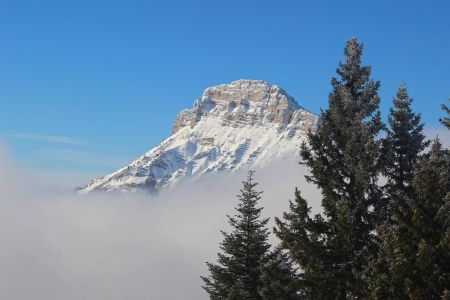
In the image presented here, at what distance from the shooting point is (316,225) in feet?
61.2

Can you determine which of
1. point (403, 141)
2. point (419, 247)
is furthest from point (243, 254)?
point (419, 247)

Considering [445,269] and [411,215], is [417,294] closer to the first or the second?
[445,269]

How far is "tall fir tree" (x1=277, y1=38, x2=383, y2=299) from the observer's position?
17844mm

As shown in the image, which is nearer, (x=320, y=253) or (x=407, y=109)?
(x=320, y=253)

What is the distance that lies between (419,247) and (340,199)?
4182 millimetres

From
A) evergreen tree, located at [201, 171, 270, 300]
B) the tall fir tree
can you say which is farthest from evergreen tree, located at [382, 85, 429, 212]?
evergreen tree, located at [201, 171, 270, 300]

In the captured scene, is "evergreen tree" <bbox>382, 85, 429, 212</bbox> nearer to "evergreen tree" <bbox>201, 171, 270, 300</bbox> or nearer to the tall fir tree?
the tall fir tree

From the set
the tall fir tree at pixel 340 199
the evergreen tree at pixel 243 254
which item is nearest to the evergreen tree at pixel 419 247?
the tall fir tree at pixel 340 199

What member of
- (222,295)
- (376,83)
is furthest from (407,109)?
(222,295)

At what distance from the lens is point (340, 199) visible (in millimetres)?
18438

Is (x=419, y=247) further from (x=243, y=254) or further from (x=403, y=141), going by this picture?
(x=243, y=254)

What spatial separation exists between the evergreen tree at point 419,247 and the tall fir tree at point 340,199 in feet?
6.04

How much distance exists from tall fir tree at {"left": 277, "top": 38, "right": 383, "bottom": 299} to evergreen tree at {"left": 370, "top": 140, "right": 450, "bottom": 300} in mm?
1841

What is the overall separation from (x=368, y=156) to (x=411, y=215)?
9.22 feet
